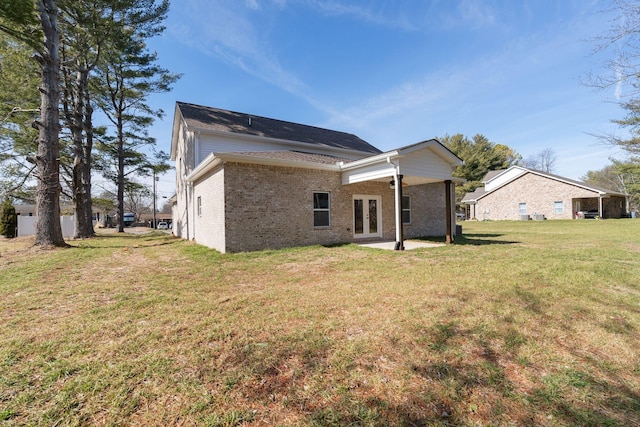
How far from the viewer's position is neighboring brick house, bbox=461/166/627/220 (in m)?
25.0

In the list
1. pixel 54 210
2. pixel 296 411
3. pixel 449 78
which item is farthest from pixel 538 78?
pixel 54 210

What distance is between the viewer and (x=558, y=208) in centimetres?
2597

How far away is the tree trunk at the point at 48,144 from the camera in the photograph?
1030cm

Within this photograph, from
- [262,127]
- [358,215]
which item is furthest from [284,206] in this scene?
[262,127]

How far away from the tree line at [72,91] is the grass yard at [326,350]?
27.5 feet

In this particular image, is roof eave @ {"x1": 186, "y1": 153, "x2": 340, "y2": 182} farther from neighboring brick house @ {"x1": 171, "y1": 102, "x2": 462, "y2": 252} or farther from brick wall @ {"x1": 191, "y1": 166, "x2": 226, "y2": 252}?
brick wall @ {"x1": 191, "y1": 166, "x2": 226, "y2": 252}

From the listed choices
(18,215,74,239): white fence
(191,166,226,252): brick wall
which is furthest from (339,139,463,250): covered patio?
(18,215,74,239): white fence

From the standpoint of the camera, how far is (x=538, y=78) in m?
9.75

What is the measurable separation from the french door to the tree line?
12.2m

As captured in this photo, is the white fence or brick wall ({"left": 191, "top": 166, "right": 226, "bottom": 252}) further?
the white fence

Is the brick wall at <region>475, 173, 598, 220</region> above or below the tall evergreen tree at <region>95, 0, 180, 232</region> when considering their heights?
below

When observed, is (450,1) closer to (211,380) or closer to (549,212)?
(211,380)

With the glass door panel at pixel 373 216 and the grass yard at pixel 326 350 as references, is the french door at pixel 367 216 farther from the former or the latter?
the grass yard at pixel 326 350

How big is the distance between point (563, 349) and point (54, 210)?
50.6 ft
